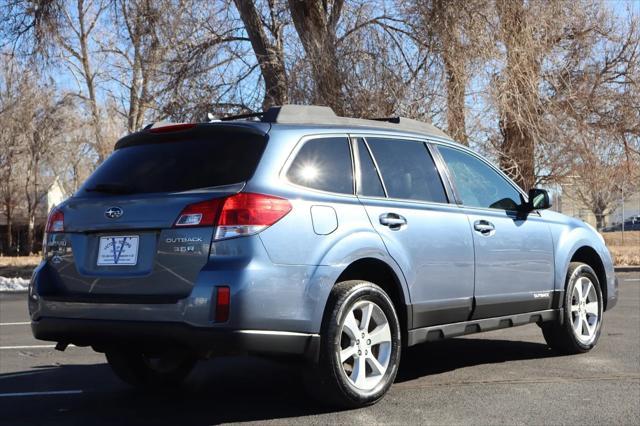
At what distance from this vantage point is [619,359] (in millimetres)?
7055

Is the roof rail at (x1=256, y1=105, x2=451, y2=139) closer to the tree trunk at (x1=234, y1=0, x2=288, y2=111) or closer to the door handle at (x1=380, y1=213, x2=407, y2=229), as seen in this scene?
the door handle at (x1=380, y1=213, x2=407, y2=229)

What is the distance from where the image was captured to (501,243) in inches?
256

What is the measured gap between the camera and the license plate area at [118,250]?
4.92 m

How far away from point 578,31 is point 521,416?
17598 millimetres

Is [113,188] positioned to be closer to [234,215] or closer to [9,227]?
[234,215]

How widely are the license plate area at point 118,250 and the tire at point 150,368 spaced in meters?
1.25

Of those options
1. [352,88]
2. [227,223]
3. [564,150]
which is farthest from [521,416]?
[564,150]

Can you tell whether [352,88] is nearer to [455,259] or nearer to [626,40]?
[626,40]

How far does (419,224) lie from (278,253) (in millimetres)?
1380

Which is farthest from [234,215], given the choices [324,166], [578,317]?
[578,317]

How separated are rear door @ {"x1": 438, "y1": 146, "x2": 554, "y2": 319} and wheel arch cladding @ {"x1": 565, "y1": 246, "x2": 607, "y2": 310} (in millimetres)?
877

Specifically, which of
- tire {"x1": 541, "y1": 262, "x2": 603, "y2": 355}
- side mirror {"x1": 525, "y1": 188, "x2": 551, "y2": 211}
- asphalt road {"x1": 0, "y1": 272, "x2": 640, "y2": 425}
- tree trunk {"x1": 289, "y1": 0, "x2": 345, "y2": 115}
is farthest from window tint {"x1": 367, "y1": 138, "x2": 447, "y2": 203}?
tree trunk {"x1": 289, "y1": 0, "x2": 345, "y2": 115}

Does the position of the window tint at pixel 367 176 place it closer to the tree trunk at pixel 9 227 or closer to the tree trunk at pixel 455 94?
the tree trunk at pixel 455 94

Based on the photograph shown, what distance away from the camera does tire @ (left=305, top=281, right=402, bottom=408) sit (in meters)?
4.96
